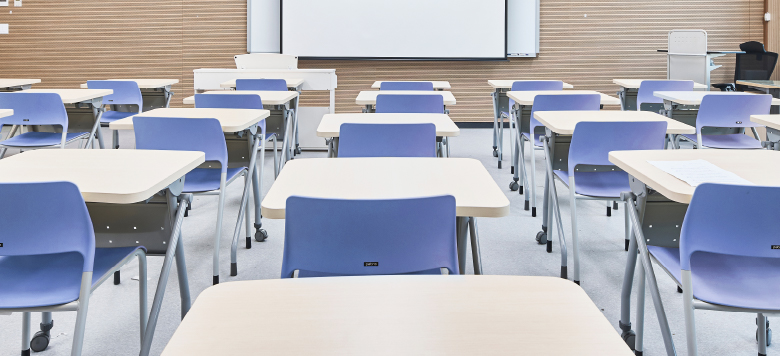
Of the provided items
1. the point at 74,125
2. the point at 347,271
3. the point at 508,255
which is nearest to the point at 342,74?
the point at 74,125

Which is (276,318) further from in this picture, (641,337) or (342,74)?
(342,74)

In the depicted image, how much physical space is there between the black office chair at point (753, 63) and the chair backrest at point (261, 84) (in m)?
5.22

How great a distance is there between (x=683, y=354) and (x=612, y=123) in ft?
3.33

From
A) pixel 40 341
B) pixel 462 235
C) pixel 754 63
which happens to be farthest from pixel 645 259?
pixel 754 63

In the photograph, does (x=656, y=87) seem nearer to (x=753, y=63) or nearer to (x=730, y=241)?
(x=753, y=63)

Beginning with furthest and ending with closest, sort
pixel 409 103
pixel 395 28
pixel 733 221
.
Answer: pixel 395 28, pixel 409 103, pixel 733 221

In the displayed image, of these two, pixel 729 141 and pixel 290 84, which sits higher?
pixel 290 84

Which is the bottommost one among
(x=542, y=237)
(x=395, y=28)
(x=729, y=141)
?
(x=542, y=237)

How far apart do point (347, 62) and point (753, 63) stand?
16.6 ft

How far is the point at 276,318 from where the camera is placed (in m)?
0.81

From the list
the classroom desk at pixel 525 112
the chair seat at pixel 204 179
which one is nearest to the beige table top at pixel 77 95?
the chair seat at pixel 204 179

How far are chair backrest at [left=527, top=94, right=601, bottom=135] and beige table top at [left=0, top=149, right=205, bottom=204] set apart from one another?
2.35 m

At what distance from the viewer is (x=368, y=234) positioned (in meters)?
1.21

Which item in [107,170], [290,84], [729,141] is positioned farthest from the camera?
[290,84]
